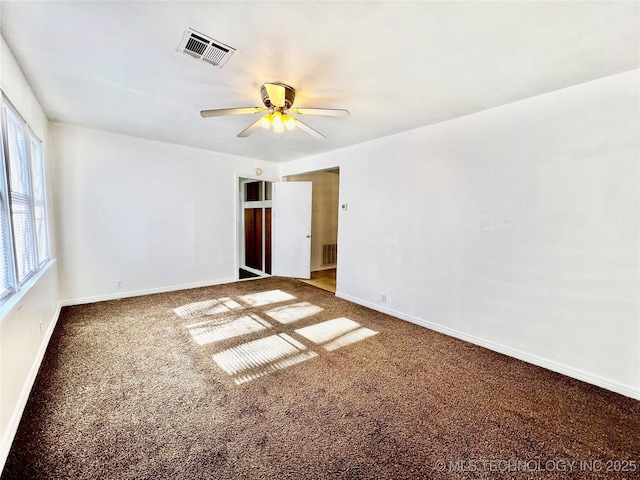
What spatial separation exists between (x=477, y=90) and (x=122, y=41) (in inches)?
107

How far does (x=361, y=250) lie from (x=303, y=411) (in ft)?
8.42

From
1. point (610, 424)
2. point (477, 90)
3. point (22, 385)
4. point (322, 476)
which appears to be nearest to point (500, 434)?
point (610, 424)

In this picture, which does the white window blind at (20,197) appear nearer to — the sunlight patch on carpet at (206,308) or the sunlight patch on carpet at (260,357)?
the sunlight patch on carpet at (206,308)

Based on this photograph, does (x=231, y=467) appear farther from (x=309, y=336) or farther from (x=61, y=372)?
(x=61, y=372)

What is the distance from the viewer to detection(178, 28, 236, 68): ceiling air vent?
1728 millimetres

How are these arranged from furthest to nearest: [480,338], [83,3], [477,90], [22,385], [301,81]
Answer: [480,338]
[477,90]
[301,81]
[22,385]
[83,3]

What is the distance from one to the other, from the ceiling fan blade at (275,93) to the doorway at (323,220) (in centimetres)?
388

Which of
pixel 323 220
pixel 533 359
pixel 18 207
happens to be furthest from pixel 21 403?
pixel 323 220

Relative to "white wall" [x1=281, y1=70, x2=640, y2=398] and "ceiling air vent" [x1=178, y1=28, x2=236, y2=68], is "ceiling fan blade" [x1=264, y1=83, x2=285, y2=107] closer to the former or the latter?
"ceiling air vent" [x1=178, y1=28, x2=236, y2=68]

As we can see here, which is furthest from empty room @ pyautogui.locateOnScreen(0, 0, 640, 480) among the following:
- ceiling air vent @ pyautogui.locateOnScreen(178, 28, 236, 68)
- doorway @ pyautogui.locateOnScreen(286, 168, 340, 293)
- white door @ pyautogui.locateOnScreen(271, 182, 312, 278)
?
doorway @ pyautogui.locateOnScreen(286, 168, 340, 293)

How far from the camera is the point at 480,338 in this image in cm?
289

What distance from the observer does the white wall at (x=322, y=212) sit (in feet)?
20.8

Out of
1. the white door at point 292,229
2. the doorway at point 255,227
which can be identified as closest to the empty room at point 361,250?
the white door at point 292,229

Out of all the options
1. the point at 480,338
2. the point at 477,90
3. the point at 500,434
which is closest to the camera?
the point at 500,434
